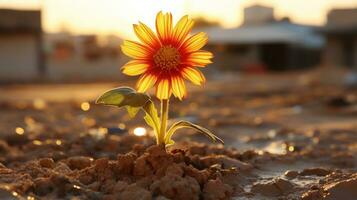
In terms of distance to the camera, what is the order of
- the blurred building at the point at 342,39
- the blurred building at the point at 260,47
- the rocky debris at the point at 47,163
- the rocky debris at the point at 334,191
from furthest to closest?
1. the blurred building at the point at 260,47
2. the blurred building at the point at 342,39
3. the rocky debris at the point at 47,163
4. the rocky debris at the point at 334,191

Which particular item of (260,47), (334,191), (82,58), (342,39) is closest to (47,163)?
(334,191)

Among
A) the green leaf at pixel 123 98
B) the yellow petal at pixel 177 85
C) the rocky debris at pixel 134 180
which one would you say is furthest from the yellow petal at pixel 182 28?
the rocky debris at pixel 134 180

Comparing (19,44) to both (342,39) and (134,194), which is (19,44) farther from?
(134,194)

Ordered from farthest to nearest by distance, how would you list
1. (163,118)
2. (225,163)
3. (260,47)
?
1. (260,47)
2. (225,163)
3. (163,118)

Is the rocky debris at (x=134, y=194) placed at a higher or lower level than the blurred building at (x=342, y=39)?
lower

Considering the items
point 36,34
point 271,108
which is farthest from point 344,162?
point 36,34

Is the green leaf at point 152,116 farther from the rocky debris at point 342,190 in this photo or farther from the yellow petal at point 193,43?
the rocky debris at point 342,190

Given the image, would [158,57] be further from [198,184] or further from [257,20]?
[257,20]

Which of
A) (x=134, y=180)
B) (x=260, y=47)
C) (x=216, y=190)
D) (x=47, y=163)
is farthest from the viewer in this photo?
(x=260, y=47)
